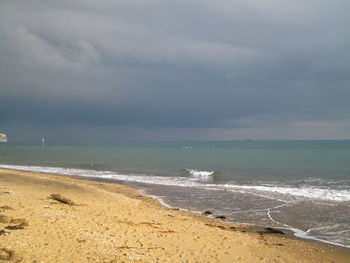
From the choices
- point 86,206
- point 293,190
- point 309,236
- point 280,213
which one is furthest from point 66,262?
point 293,190

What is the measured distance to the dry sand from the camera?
8.34m

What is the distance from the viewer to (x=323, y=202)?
1892 cm

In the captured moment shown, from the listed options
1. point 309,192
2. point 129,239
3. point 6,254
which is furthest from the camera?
point 309,192

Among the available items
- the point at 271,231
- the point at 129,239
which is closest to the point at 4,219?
the point at 129,239

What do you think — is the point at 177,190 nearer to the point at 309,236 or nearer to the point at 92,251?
the point at 309,236

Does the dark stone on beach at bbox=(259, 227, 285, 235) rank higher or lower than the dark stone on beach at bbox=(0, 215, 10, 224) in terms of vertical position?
lower

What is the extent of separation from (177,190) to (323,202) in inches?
423

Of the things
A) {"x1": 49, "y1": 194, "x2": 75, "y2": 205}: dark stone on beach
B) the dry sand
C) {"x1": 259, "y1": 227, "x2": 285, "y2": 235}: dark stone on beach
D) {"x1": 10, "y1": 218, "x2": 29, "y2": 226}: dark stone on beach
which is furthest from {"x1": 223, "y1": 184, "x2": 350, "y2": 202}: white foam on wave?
{"x1": 10, "y1": 218, "x2": 29, "y2": 226}: dark stone on beach

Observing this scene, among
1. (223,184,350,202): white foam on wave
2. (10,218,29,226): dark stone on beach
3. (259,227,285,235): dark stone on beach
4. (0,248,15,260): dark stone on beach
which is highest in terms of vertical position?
(10,218,29,226): dark stone on beach

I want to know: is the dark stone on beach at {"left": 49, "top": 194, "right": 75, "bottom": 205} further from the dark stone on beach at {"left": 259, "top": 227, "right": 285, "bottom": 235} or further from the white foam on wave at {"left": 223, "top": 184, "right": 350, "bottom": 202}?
the white foam on wave at {"left": 223, "top": 184, "right": 350, "bottom": 202}

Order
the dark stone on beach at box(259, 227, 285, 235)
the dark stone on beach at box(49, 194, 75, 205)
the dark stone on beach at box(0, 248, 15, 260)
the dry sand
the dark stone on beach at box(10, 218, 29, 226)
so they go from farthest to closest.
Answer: the dark stone on beach at box(49, 194, 75, 205), the dark stone on beach at box(259, 227, 285, 235), the dark stone on beach at box(10, 218, 29, 226), the dry sand, the dark stone on beach at box(0, 248, 15, 260)

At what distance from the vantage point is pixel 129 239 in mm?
10016

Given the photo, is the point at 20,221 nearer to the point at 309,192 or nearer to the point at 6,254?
the point at 6,254

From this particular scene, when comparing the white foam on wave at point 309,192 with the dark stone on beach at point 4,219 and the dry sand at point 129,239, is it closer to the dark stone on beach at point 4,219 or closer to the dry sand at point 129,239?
the dry sand at point 129,239
